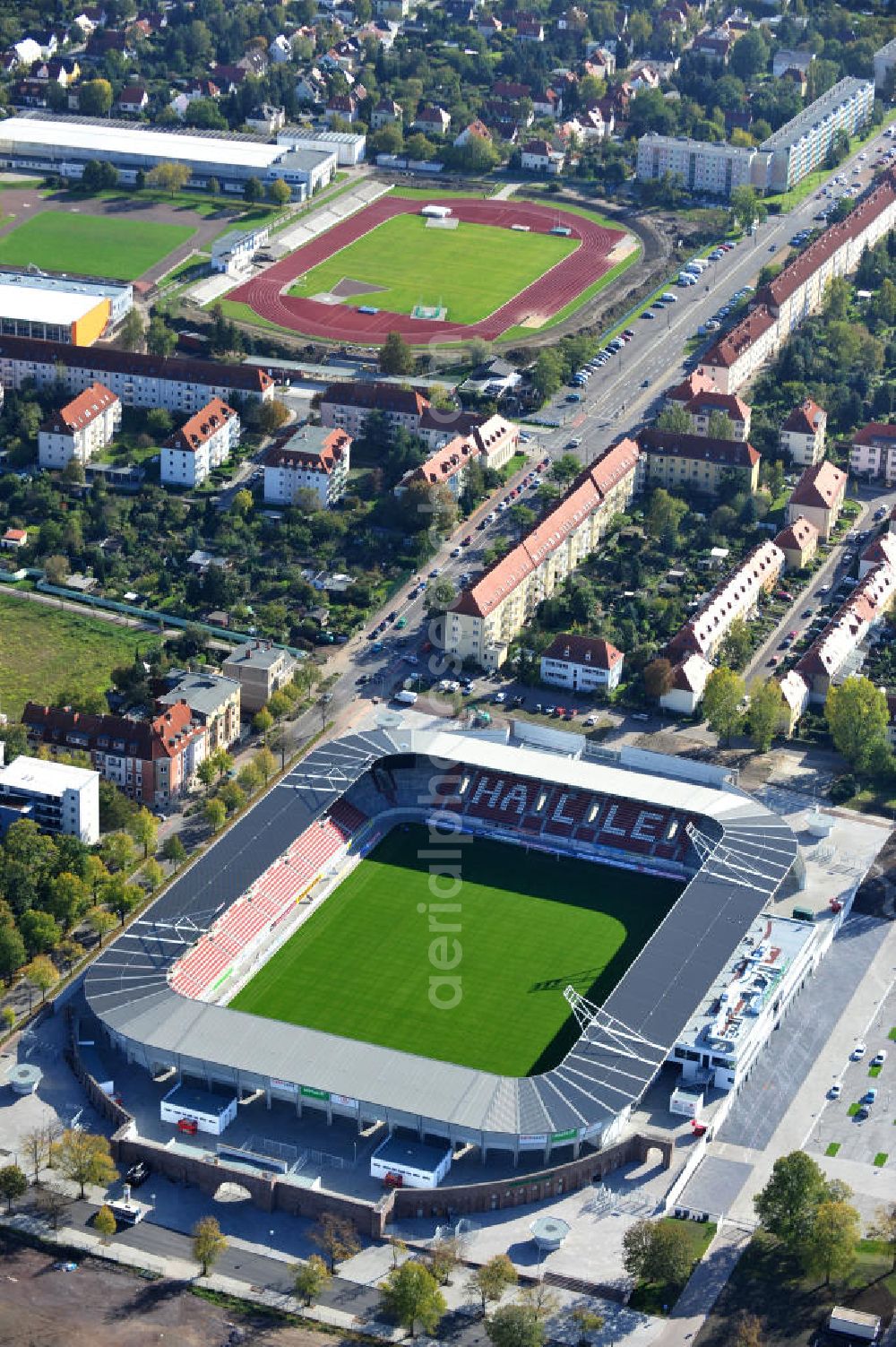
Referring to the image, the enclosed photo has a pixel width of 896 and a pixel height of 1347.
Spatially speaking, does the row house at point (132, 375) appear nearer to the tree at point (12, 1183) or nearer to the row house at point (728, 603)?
the row house at point (728, 603)

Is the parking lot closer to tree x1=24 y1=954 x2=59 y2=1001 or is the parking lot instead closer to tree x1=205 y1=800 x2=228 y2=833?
tree x1=205 y1=800 x2=228 y2=833

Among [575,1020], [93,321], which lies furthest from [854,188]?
[575,1020]

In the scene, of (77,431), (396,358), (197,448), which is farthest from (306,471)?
(396,358)

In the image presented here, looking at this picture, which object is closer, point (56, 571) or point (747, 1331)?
point (747, 1331)

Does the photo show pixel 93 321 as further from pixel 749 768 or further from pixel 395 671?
pixel 749 768

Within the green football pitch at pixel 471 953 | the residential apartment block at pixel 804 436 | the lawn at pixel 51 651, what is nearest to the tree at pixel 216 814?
the green football pitch at pixel 471 953

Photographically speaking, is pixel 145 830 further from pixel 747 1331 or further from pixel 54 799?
pixel 747 1331
